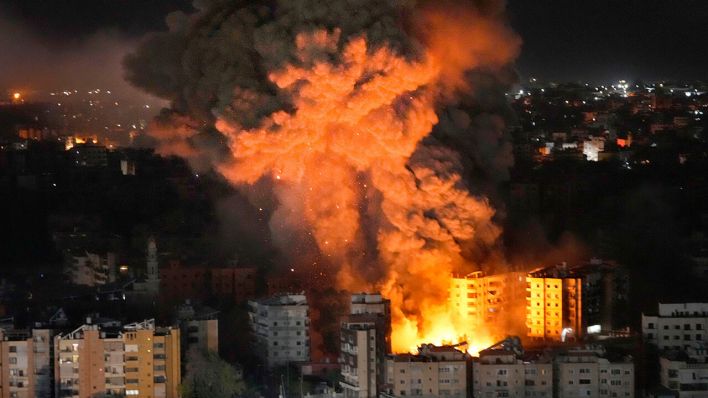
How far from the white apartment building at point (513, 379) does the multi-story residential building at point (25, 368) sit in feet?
10.4

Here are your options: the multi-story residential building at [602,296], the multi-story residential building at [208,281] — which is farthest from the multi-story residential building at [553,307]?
the multi-story residential building at [208,281]

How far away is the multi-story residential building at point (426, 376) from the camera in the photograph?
15.4 m

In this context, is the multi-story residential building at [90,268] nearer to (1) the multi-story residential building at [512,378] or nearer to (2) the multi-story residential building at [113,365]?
(2) the multi-story residential building at [113,365]

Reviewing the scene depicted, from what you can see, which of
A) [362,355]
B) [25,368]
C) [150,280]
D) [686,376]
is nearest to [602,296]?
[686,376]

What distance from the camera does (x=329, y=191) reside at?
730 inches

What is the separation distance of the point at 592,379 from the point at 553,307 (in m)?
2.08

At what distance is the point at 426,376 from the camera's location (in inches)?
607

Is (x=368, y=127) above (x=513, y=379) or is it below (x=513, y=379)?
above

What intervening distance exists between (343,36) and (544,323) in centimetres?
295

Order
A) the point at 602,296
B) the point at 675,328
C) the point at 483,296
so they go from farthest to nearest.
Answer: the point at 602,296 → the point at 483,296 → the point at 675,328

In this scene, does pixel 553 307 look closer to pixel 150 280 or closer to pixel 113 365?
pixel 150 280

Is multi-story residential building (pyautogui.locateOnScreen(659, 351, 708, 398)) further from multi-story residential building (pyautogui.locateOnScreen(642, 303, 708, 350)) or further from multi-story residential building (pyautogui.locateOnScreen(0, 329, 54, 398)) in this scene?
multi-story residential building (pyautogui.locateOnScreen(0, 329, 54, 398))

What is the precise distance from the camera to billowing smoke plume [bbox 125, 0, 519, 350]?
1775cm

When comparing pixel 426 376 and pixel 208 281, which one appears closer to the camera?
pixel 426 376
